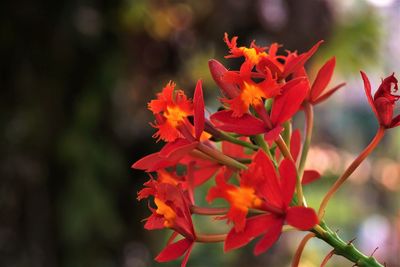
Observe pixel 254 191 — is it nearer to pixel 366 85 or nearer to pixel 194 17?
pixel 366 85

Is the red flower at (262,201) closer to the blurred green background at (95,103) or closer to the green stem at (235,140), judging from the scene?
the green stem at (235,140)

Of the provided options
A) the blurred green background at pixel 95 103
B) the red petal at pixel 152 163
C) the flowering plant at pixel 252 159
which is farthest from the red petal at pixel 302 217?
the blurred green background at pixel 95 103

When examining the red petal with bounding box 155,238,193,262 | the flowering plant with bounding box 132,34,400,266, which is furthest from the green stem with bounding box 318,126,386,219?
the red petal with bounding box 155,238,193,262

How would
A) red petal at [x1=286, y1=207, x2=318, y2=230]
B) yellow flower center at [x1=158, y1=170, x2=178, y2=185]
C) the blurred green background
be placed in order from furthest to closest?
the blurred green background, yellow flower center at [x1=158, y1=170, x2=178, y2=185], red petal at [x1=286, y1=207, x2=318, y2=230]

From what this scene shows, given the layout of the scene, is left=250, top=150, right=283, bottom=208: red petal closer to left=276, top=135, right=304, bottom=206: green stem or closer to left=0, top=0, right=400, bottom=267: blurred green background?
left=276, top=135, right=304, bottom=206: green stem

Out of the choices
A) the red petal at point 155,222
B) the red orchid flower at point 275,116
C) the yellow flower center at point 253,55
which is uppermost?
the yellow flower center at point 253,55

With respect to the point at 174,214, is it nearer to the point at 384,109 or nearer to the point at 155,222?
the point at 155,222
